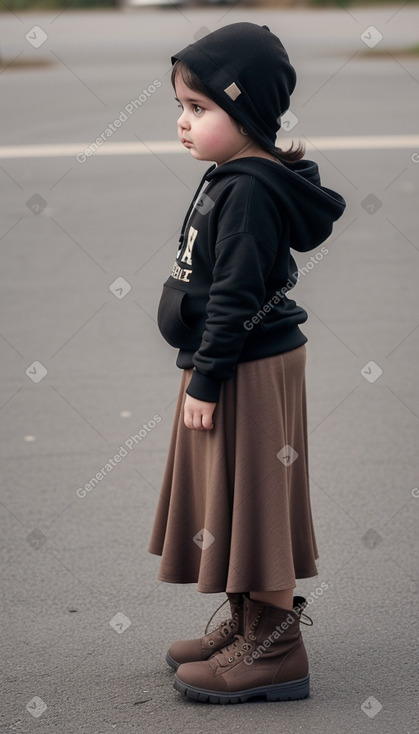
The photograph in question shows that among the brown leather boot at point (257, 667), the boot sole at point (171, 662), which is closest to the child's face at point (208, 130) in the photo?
the brown leather boot at point (257, 667)

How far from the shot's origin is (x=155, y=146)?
37.7 ft

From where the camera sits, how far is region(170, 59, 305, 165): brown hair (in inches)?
107

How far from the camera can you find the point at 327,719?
291 centimetres

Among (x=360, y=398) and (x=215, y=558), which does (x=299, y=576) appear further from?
(x=360, y=398)

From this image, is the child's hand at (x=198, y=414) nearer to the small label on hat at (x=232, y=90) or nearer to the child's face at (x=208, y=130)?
the child's face at (x=208, y=130)

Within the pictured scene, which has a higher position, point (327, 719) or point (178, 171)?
point (178, 171)

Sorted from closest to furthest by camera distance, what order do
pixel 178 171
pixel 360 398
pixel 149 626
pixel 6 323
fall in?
pixel 149 626
pixel 360 398
pixel 6 323
pixel 178 171

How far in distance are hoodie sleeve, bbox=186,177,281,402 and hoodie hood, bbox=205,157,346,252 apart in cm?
4

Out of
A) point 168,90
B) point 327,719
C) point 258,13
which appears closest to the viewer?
point 327,719

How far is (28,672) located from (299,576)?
0.84m

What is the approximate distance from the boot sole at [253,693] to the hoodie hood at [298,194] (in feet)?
3.98

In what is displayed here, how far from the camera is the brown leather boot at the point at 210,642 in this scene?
3.04m

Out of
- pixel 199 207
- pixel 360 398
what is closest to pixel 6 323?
pixel 360 398

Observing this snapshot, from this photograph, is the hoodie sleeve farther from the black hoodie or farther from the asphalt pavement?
the asphalt pavement
